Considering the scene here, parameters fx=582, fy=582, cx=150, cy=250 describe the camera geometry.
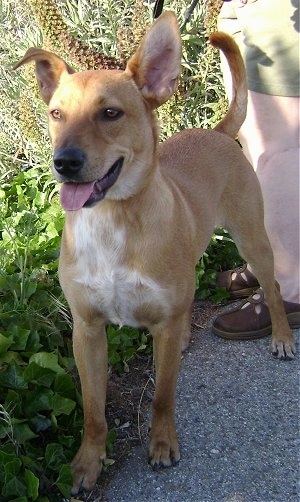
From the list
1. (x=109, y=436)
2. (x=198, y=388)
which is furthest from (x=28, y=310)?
(x=198, y=388)

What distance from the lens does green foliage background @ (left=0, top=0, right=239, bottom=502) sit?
8.61 ft

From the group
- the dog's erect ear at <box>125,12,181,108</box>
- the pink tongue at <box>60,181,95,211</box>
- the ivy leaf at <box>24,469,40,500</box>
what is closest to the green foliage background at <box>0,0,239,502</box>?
the ivy leaf at <box>24,469,40,500</box>

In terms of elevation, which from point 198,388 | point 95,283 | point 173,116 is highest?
point 95,283

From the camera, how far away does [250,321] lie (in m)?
3.82

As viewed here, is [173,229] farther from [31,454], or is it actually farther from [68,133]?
[31,454]

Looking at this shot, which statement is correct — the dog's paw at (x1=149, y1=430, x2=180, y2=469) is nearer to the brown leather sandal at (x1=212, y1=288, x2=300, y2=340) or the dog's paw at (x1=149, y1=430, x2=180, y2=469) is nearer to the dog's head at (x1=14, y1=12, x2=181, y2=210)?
the brown leather sandal at (x1=212, y1=288, x2=300, y2=340)

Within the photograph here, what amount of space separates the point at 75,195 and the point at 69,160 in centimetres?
17

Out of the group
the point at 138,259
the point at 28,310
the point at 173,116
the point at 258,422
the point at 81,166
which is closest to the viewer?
the point at 81,166

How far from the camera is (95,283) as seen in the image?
2514 mm

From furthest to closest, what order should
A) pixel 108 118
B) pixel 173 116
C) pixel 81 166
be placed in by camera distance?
pixel 173 116
pixel 108 118
pixel 81 166

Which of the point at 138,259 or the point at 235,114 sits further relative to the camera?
the point at 235,114

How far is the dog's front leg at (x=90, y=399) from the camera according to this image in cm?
270

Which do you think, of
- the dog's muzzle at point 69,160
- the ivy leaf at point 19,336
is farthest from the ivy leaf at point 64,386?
the dog's muzzle at point 69,160

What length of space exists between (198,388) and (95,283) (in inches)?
46.4
